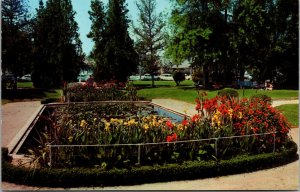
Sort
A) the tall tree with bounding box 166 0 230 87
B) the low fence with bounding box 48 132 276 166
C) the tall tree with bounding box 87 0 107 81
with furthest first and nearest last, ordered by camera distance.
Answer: the tall tree with bounding box 166 0 230 87, the tall tree with bounding box 87 0 107 81, the low fence with bounding box 48 132 276 166

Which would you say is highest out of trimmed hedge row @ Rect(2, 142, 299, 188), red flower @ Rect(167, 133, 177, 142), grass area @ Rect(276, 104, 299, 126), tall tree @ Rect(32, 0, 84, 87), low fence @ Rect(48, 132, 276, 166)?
tall tree @ Rect(32, 0, 84, 87)

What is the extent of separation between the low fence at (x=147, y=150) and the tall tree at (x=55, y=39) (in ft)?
20.7

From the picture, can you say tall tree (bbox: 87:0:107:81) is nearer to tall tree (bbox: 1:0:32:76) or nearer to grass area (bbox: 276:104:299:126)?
tall tree (bbox: 1:0:32:76)

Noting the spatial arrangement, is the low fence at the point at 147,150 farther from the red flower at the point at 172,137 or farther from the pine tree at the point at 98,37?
the pine tree at the point at 98,37

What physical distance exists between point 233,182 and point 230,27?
29782 mm

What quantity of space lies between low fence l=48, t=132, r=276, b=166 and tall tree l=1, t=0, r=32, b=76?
554 cm

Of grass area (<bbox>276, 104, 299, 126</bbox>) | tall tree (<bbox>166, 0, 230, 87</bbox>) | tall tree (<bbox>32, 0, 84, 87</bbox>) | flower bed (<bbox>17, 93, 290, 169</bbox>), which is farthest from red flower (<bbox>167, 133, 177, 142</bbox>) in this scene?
tall tree (<bbox>166, 0, 230, 87</bbox>)

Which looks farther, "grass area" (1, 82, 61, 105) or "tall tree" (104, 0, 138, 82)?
"tall tree" (104, 0, 138, 82)

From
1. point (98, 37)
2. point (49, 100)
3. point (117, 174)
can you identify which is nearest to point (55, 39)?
point (117, 174)

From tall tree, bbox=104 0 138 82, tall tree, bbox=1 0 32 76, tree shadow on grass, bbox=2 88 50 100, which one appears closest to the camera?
tall tree, bbox=1 0 32 76

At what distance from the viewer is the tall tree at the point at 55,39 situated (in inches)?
592

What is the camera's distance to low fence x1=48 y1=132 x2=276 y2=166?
9.00m

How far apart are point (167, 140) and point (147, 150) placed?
538 millimetres

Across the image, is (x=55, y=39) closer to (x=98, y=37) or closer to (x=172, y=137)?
(x=172, y=137)
